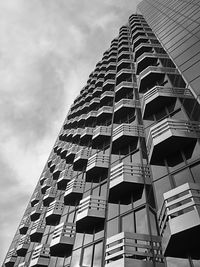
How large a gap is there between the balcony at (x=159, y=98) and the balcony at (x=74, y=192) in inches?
364

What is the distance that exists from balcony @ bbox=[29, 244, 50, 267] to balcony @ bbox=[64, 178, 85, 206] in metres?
4.61

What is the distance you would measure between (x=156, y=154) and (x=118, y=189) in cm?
387

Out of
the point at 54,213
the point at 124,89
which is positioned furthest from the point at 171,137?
the point at 54,213

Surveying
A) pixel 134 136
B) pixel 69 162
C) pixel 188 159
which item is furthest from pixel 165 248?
pixel 69 162

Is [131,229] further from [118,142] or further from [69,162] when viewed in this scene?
[69,162]

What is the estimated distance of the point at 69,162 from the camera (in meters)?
32.6

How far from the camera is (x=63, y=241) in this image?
66.5ft

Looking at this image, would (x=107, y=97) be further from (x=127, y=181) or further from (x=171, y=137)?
(x=171, y=137)

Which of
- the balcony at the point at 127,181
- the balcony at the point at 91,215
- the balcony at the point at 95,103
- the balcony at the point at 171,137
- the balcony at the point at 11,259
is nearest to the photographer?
the balcony at the point at 171,137

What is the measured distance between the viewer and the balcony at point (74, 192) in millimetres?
23828

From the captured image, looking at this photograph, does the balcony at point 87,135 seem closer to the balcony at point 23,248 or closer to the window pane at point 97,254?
the balcony at point 23,248

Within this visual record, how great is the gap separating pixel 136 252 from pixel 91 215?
19.7ft

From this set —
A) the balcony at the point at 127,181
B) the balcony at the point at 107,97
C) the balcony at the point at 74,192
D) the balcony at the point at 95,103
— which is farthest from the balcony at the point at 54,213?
the balcony at the point at 95,103

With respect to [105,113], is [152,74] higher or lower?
lower
